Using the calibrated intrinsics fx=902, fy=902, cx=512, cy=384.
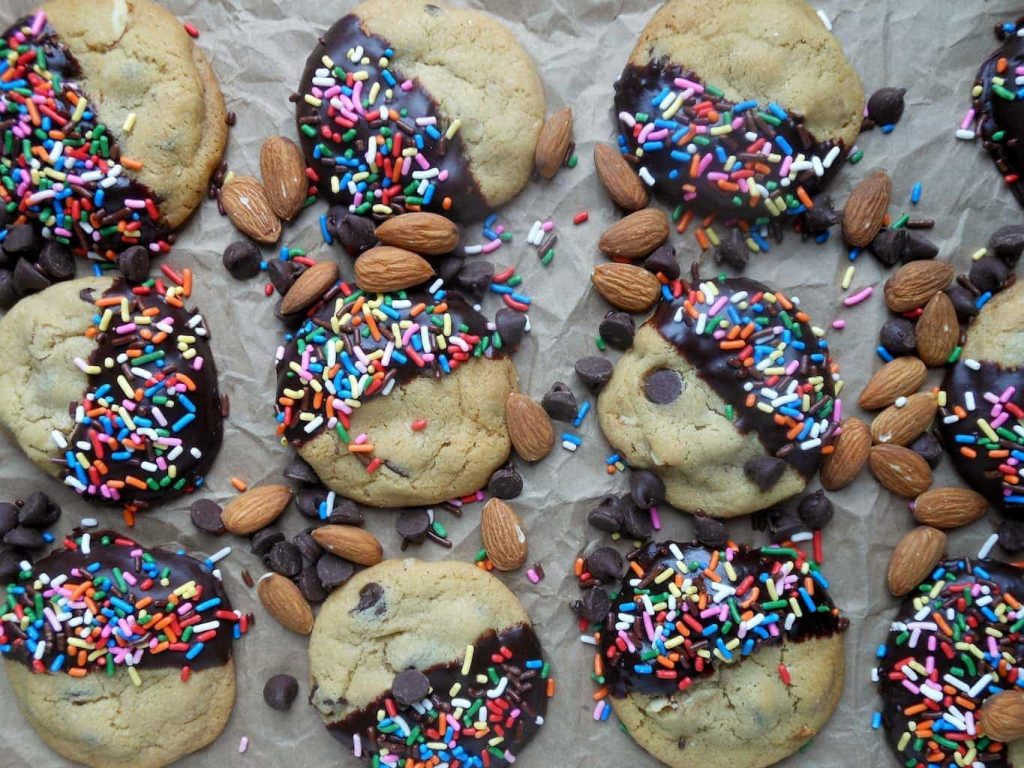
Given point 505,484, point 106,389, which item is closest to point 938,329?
point 505,484

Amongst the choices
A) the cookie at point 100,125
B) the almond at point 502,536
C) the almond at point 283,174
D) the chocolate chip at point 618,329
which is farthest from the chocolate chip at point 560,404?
the cookie at point 100,125

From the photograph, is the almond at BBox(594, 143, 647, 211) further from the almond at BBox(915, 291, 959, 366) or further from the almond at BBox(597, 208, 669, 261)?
the almond at BBox(915, 291, 959, 366)

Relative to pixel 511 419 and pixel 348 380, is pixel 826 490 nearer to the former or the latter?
pixel 511 419

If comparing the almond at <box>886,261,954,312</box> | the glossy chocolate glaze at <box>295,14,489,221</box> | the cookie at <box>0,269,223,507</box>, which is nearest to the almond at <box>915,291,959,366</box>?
the almond at <box>886,261,954,312</box>

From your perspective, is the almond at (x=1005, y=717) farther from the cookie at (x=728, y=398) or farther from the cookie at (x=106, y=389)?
the cookie at (x=106, y=389)

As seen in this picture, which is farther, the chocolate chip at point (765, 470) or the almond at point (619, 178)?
the almond at point (619, 178)

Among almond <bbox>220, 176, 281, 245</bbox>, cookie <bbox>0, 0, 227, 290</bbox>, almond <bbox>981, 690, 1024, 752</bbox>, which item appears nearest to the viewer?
almond <bbox>981, 690, 1024, 752</bbox>

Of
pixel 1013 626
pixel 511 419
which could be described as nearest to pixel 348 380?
pixel 511 419
